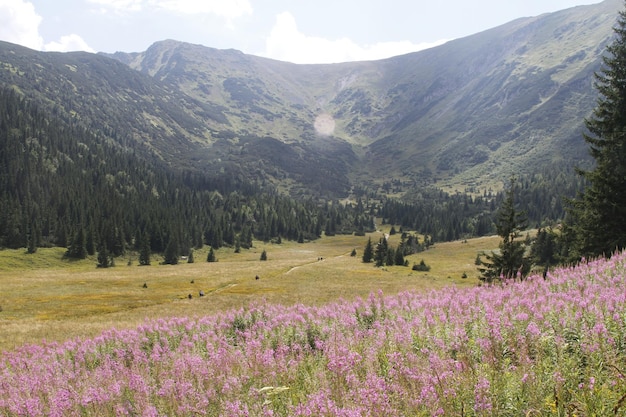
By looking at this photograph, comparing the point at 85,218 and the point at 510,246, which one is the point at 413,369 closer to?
the point at 510,246

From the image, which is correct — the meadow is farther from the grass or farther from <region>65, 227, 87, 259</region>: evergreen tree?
<region>65, 227, 87, 259</region>: evergreen tree

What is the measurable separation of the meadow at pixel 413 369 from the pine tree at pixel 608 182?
18859mm

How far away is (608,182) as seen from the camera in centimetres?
2738

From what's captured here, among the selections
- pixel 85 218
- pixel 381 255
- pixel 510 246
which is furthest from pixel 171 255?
pixel 510 246

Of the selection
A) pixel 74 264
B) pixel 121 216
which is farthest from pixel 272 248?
pixel 74 264

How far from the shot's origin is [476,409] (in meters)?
4.74

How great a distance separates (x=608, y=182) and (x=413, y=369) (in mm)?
29181

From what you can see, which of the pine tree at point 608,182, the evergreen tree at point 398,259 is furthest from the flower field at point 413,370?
the evergreen tree at point 398,259

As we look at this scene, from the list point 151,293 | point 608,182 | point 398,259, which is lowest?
point 151,293

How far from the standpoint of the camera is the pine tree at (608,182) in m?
27.0

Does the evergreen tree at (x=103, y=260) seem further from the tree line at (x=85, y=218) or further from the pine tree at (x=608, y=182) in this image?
the pine tree at (x=608, y=182)

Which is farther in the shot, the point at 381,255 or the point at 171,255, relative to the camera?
the point at 171,255

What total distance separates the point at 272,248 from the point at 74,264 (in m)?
77.8

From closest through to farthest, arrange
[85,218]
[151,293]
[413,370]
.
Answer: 1. [413,370]
2. [151,293]
3. [85,218]
